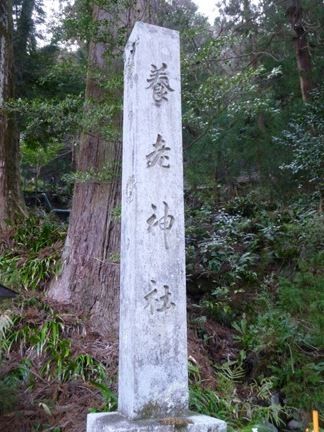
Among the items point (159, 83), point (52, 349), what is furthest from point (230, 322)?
point (159, 83)

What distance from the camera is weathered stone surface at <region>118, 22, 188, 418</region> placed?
3.14 metres

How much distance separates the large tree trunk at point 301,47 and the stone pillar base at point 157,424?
774 centimetres

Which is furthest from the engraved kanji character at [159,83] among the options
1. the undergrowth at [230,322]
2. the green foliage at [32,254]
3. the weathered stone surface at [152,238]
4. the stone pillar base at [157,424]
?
the green foliage at [32,254]

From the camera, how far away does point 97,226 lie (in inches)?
228

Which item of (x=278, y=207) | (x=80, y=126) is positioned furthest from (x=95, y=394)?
(x=278, y=207)

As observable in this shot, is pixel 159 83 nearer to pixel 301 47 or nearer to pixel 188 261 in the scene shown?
pixel 188 261

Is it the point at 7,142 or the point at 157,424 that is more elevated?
the point at 7,142

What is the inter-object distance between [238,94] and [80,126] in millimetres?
1852

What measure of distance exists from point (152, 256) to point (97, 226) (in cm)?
260

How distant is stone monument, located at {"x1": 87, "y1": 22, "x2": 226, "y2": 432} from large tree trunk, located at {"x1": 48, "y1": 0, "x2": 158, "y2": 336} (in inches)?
77.1

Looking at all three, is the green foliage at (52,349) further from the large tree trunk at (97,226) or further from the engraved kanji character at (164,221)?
the engraved kanji character at (164,221)

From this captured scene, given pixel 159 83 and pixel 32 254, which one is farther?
pixel 32 254

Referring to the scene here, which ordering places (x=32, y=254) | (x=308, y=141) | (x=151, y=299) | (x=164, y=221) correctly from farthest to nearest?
(x=308, y=141) → (x=32, y=254) → (x=164, y=221) → (x=151, y=299)

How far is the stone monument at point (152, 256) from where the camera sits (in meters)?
3.09
